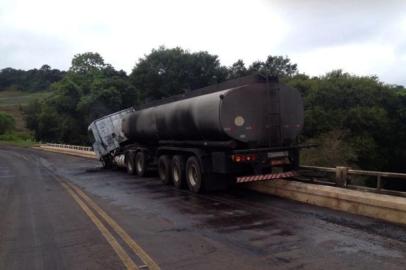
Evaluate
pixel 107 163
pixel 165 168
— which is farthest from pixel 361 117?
pixel 165 168

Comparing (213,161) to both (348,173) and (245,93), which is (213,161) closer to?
(245,93)

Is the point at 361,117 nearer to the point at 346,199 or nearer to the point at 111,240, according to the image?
the point at 346,199

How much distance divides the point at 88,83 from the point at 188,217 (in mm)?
65028

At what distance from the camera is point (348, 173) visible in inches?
426

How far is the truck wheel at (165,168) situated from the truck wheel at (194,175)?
163 cm

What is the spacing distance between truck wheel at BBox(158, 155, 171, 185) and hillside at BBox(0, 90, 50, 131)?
372ft

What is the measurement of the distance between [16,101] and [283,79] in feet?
440

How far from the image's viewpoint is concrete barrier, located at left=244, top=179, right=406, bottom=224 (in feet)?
27.1

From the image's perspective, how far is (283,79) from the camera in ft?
177

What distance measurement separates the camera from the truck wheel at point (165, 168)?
50.9 ft

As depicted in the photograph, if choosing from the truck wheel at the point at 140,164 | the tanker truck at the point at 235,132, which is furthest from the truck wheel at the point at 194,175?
the truck wheel at the point at 140,164

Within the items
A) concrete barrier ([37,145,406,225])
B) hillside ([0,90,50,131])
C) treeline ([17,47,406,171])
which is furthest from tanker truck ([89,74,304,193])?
hillside ([0,90,50,131])

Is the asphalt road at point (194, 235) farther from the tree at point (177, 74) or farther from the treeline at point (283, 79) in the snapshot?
the tree at point (177, 74)

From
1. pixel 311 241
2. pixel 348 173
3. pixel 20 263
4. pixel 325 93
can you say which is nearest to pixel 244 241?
pixel 311 241
